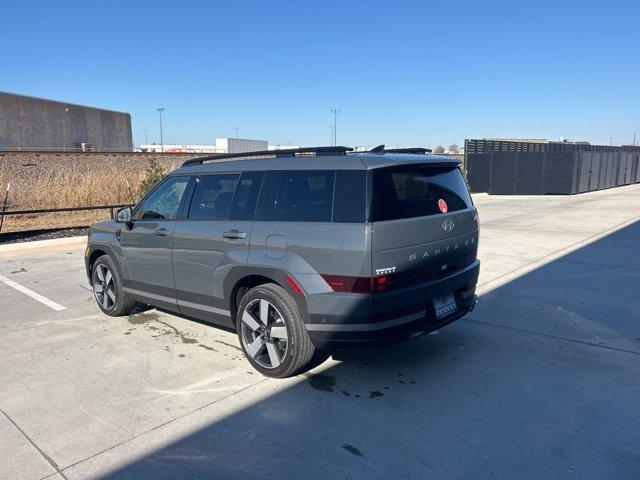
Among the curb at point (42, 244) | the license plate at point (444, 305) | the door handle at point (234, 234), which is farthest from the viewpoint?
the curb at point (42, 244)

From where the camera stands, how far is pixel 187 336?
520 cm

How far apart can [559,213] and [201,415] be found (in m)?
16.0

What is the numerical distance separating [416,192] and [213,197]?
193cm

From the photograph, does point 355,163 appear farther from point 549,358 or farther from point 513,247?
point 513,247

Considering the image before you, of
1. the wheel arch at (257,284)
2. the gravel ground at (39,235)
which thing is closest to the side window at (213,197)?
the wheel arch at (257,284)

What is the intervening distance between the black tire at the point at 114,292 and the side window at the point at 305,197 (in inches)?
103

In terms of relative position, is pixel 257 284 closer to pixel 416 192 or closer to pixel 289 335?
pixel 289 335

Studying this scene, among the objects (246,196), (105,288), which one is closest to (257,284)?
(246,196)

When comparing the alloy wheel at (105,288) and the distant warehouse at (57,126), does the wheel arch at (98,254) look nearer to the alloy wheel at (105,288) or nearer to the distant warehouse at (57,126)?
the alloy wheel at (105,288)

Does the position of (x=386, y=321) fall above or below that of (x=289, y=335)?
above

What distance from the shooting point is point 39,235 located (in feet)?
39.8

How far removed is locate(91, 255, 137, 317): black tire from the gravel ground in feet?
21.5

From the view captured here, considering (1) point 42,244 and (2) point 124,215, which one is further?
(1) point 42,244

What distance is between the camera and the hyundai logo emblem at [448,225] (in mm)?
4027
